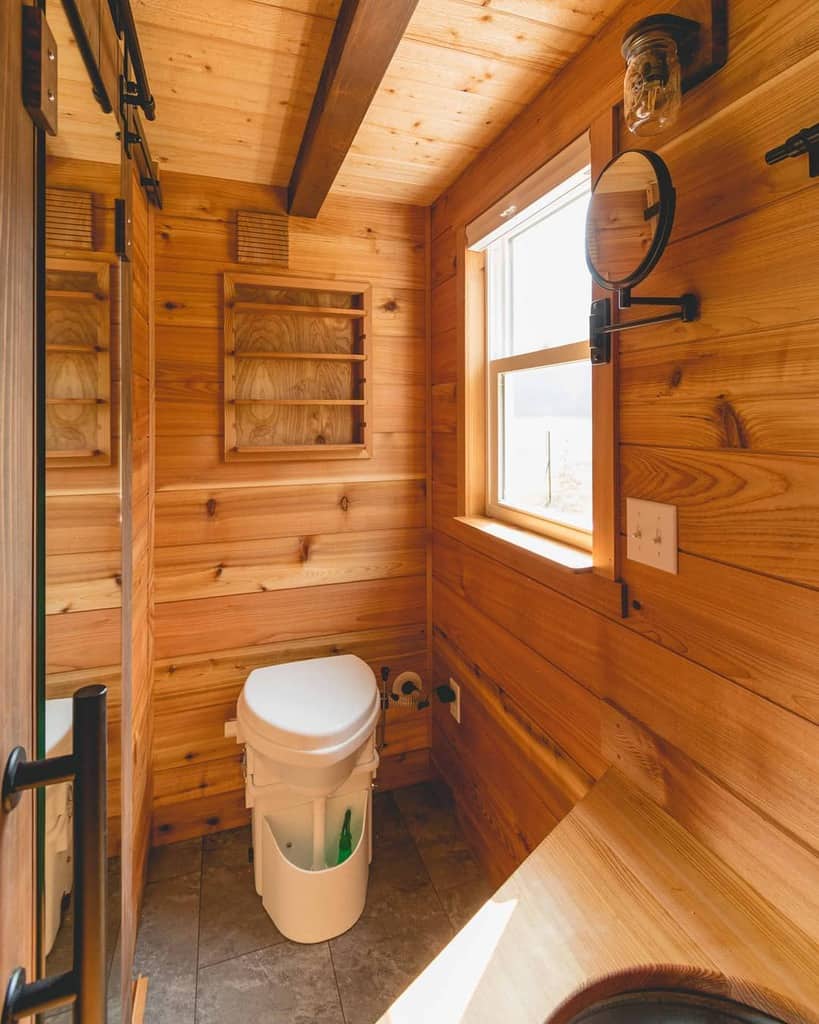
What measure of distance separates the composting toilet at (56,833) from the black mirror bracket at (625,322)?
3.57 feet

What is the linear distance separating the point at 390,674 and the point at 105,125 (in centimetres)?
195

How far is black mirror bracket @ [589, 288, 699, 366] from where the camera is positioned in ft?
3.45

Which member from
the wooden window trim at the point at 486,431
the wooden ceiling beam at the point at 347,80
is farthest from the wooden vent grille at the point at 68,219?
the wooden window trim at the point at 486,431

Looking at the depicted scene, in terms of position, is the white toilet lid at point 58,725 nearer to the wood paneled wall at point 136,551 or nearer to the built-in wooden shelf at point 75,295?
the built-in wooden shelf at point 75,295

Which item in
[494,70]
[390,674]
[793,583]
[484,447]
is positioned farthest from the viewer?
[390,674]

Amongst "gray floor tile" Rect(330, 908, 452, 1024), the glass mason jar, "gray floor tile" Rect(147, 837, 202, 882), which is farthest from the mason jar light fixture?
"gray floor tile" Rect(147, 837, 202, 882)

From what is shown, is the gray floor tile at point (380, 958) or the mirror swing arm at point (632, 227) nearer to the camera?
the mirror swing arm at point (632, 227)

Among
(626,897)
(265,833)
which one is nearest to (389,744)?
(265,833)

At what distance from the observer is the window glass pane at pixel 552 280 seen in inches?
60.9

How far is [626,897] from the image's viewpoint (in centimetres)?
93

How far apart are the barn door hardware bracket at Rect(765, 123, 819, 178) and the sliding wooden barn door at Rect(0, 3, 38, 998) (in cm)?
92

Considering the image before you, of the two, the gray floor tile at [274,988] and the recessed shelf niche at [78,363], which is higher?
the recessed shelf niche at [78,363]

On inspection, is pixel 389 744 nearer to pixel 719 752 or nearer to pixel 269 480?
pixel 269 480

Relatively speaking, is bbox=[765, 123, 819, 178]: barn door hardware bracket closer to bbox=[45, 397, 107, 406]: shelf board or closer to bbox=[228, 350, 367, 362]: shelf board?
bbox=[45, 397, 107, 406]: shelf board
